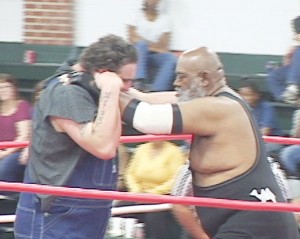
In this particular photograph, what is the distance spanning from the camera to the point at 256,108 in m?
7.48

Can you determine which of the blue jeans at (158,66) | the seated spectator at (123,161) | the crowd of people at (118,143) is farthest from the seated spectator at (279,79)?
the crowd of people at (118,143)

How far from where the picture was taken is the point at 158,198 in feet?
13.0

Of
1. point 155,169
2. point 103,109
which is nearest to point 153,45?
point 155,169

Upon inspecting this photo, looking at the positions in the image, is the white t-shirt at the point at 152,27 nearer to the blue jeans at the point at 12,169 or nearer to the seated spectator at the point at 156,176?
the seated spectator at the point at 156,176

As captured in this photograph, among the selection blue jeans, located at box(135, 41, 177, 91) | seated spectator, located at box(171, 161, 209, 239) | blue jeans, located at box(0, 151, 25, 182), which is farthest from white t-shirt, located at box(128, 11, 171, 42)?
seated spectator, located at box(171, 161, 209, 239)

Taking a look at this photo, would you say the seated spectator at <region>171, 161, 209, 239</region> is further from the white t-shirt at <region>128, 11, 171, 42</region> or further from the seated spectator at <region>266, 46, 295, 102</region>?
the white t-shirt at <region>128, 11, 171, 42</region>

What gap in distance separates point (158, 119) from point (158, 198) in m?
0.35

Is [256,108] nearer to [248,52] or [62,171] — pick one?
[248,52]

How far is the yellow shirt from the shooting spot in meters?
6.49

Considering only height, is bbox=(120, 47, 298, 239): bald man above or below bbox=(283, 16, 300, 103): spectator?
above

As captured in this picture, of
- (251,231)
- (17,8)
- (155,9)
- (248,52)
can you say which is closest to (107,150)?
(251,231)

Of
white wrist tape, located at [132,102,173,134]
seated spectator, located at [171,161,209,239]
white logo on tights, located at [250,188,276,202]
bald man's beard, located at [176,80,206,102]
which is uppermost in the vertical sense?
bald man's beard, located at [176,80,206,102]

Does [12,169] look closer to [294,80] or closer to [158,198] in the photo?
[294,80]

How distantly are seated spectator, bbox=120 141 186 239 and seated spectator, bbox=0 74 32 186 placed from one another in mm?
786
